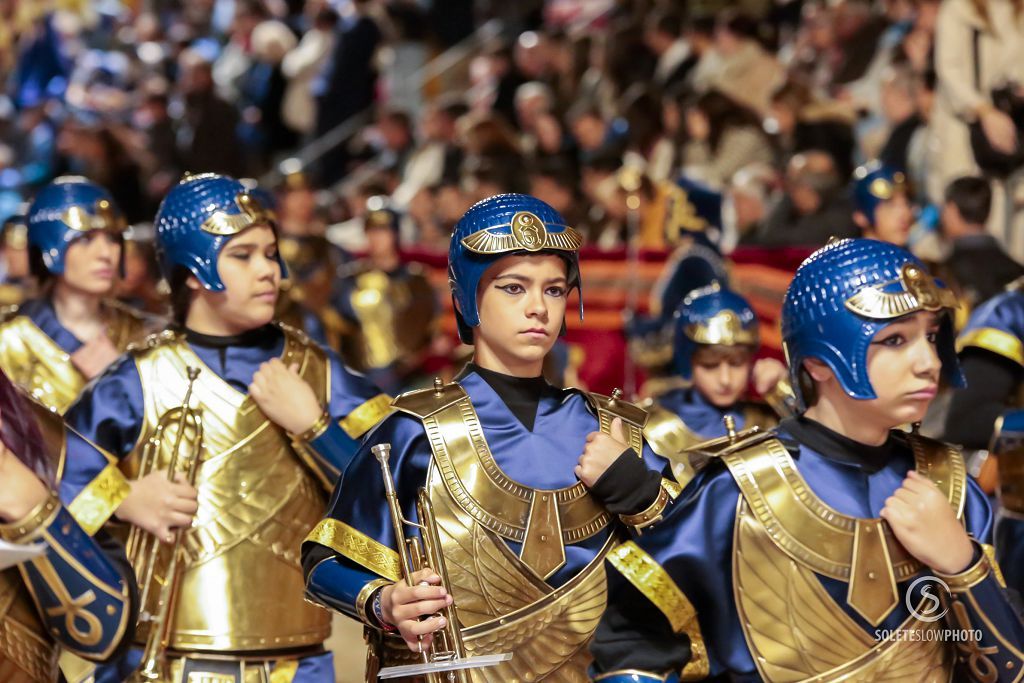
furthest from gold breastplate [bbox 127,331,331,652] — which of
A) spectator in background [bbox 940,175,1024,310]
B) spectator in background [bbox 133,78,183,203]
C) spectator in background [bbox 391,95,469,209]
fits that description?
spectator in background [bbox 133,78,183,203]

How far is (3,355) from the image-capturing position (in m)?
6.44

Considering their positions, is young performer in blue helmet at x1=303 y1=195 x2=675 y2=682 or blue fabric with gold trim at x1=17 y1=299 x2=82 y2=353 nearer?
young performer in blue helmet at x1=303 y1=195 x2=675 y2=682

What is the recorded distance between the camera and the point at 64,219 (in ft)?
→ 20.8

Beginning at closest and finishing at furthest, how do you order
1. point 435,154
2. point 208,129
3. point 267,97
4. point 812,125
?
point 812,125
point 435,154
point 208,129
point 267,97

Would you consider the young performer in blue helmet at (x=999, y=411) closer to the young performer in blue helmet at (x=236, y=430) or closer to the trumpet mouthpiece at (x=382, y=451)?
the young performer in blue helmet at (x=236, y=430)

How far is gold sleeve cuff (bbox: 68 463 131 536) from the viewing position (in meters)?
4.14

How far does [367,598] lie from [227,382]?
56.8 inches

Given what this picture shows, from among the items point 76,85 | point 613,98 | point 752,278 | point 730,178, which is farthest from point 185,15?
point 752,278

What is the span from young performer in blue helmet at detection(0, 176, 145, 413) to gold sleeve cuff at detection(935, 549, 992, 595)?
374cm

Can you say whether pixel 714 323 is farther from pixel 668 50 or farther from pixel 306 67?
pixel 306 67

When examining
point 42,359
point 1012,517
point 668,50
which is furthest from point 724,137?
point 1012,517

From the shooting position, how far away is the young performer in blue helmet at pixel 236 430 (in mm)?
4953

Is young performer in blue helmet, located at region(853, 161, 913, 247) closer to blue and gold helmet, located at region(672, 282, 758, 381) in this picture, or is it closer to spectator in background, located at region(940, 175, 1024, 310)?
spectator in background, located at region(940, 175, 1024, 310)

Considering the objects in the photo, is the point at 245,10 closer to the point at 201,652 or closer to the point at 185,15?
the point at 185,15
